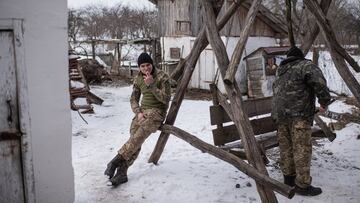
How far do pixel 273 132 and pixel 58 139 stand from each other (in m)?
3.50

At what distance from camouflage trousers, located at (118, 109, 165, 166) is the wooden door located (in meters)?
1.69

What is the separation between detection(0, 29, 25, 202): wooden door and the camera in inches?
132

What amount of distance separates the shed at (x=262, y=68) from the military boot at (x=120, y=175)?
9362 mm

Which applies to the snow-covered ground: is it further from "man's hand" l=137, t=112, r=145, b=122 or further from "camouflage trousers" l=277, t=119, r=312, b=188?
"man's hand" l=137, t=112, r=145, b=122

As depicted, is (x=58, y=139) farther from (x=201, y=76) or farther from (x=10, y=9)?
(x=201, y=76)

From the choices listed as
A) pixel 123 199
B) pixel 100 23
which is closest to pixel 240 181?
pixel 123 199

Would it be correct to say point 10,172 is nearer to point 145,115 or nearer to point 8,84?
point 8,84

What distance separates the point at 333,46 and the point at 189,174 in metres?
2.59

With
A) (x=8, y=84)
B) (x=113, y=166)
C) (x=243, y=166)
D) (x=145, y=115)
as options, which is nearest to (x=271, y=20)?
(x=145, y=115)

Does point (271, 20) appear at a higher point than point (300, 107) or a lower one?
higher

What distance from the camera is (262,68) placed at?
13.7m

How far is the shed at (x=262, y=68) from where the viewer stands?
527 inches

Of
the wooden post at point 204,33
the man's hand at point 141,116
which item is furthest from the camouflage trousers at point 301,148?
the man's hand at point 141,116

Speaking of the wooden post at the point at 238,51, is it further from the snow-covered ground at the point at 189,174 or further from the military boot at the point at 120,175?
the military boot at the point at 120,175
